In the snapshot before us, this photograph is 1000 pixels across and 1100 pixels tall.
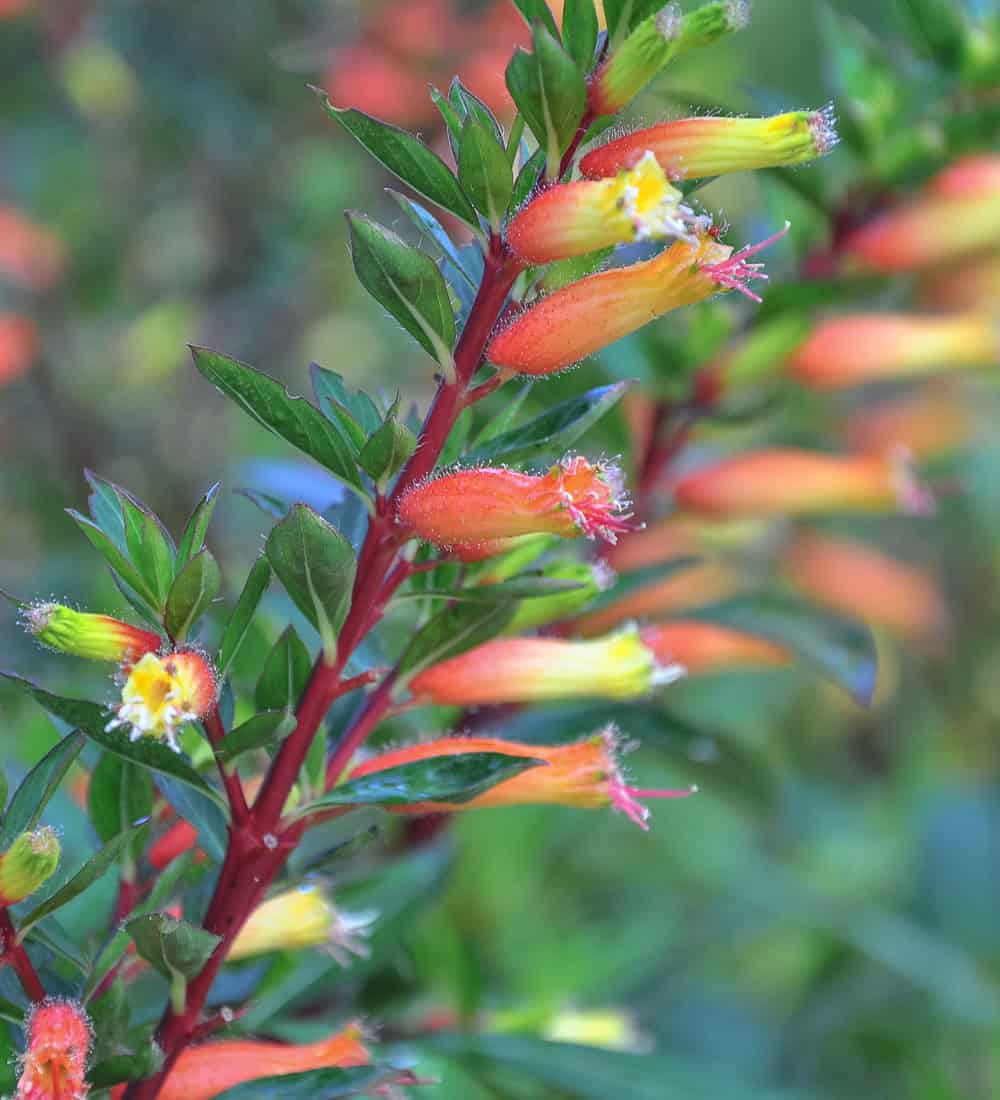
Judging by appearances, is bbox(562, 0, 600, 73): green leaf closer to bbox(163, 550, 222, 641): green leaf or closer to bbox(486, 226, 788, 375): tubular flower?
bbox(486, 226, 788, 375): tubular flower

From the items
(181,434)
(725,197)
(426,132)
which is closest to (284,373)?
(181,434)

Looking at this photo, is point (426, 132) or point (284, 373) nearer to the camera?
point (426, 132)

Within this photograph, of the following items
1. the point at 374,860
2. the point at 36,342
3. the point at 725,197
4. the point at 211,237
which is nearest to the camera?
the point at 374,860

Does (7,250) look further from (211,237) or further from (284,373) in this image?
(284,373)

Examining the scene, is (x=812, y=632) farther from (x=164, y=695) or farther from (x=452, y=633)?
(x=164, y=695)

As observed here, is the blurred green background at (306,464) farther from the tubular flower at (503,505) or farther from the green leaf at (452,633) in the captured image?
the tubular flower at (503,505)

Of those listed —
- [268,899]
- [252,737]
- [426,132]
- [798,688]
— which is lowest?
[798,688]

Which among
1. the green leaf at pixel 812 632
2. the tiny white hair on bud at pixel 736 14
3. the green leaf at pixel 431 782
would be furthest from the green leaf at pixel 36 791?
the green leaf at pixel 812 632

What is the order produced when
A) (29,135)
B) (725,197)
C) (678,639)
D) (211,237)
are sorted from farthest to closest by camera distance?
1. (725,197)
2. (211,237)
3. (29,135)
4. (678,639)
